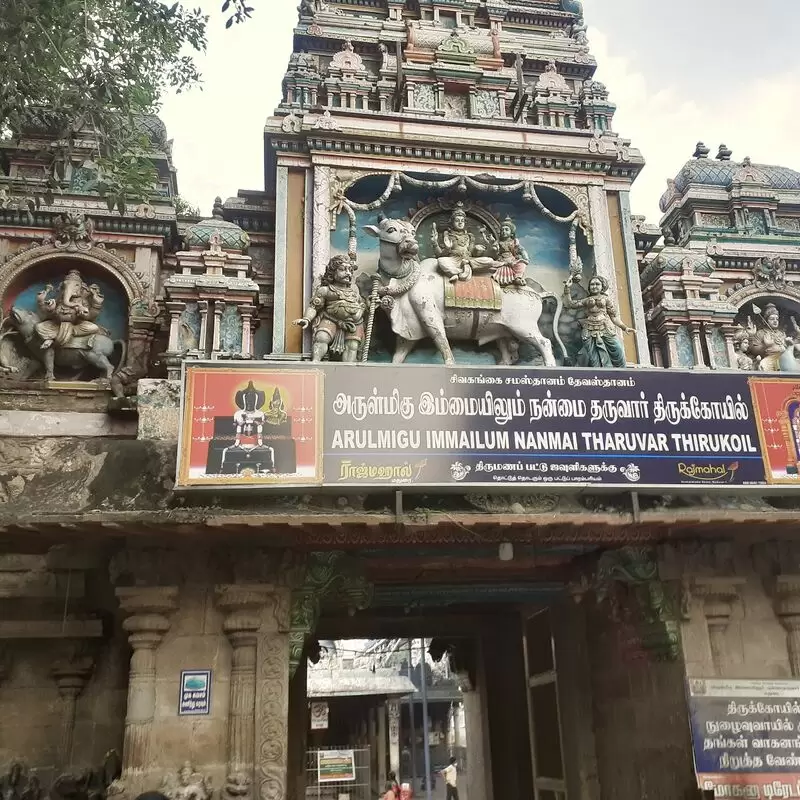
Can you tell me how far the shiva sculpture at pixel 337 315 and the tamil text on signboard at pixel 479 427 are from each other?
1624mm

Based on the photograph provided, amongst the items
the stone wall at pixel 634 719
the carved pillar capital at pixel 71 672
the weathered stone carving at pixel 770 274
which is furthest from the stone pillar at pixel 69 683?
the weathered stone carving at pixel 770 274

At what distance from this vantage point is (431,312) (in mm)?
9906

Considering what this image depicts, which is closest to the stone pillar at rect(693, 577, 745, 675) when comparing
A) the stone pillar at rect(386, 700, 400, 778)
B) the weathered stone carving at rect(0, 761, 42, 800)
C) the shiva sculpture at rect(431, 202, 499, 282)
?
the shiva sculpture at rect(431, 202, 499, 282)

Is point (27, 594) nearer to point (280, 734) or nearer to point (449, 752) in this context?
point (280, 734)

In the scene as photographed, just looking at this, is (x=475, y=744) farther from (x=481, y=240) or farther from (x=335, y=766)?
(x=481, y=240)

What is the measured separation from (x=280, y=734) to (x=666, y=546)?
458 centimetres

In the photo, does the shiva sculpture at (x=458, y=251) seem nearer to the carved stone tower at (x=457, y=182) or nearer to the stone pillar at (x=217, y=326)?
the carved stone tower at (x=457, y=182)

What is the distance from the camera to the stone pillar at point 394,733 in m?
23.7

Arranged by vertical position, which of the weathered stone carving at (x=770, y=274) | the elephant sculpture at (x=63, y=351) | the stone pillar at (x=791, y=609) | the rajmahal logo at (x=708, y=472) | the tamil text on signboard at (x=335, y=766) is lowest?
the tamil text on signboard at (x=335, y=766)

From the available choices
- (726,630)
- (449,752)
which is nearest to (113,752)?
(726,630)

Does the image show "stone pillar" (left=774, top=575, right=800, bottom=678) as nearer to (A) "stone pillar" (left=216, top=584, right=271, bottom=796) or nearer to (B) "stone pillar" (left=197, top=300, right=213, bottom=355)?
(A) "stone pillar" (left=216, top=584, right=271, bottom=796)

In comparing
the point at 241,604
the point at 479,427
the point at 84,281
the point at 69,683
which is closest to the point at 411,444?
the point at 479,427

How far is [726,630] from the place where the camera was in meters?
8.76

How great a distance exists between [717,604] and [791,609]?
847 mm
